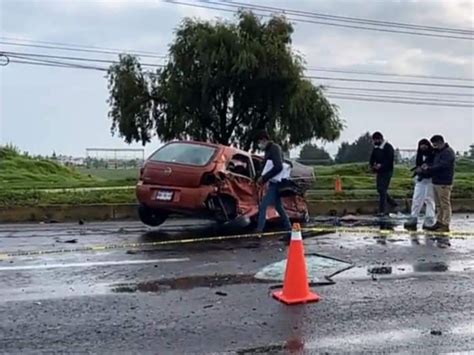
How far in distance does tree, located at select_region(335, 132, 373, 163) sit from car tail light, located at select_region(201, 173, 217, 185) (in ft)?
121

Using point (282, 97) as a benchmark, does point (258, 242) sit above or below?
below

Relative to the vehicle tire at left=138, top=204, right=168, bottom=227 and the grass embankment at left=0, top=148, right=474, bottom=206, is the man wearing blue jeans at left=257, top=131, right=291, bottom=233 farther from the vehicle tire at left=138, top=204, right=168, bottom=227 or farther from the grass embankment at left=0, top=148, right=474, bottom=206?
the grass embankment at left=0, top=148, right=474, bottom=206

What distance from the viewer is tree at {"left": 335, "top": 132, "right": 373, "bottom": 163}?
1946 inches

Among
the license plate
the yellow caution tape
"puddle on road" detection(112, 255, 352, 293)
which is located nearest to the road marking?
the yellow caution tape

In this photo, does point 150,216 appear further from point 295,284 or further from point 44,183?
point 44,183

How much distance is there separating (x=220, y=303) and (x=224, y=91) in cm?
2363

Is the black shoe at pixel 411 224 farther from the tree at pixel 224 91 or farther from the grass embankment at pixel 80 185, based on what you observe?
the tree at pixel 224 91

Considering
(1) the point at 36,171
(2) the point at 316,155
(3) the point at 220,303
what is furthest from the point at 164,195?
(2) the point at 316,155

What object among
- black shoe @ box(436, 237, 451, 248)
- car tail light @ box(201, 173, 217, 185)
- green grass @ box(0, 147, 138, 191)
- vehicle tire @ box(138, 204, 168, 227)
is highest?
green grass @ box(0, 147, 138, 191)

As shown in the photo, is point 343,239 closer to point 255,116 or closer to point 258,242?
point 258,242

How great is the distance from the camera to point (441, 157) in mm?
12820

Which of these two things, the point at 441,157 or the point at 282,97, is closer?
the point at 441,157

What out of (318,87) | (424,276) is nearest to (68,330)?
(424,276)

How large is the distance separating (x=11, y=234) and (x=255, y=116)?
19.2m
